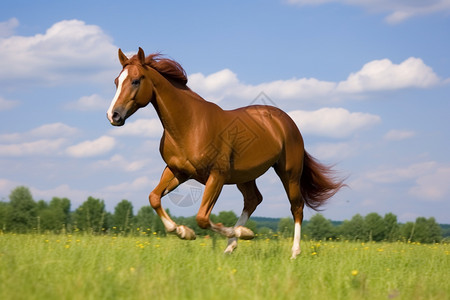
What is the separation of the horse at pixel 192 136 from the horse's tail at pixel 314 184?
1400 millimetres

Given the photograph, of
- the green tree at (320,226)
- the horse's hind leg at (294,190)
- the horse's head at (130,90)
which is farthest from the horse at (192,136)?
the green tree at (320,226)

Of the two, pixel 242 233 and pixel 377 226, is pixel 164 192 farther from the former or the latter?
pixel 377 226

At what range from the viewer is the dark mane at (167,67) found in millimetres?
6422

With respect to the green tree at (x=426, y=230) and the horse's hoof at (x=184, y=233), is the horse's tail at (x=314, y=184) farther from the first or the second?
the green tree at (x=426, y=230)

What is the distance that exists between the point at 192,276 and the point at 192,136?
2.03 m

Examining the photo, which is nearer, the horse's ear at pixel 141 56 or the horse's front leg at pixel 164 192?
the horse's ear at pixel 141 56

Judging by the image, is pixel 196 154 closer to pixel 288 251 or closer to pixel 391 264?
pixel 288 251

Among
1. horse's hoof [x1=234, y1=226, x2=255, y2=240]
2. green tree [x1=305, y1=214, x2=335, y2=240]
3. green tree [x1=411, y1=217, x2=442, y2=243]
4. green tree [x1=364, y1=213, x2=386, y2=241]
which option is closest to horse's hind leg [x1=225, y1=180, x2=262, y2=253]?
horse's hoof [x1=234, y1=226, x2=255, y2=240]

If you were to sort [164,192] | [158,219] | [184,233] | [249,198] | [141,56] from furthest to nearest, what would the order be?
1. [158,219]
2. [249,198]
3. [164,192]
4. [184,233]
5. [141,56]

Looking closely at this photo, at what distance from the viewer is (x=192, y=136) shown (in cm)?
636

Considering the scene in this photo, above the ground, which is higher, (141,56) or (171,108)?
(141,56)

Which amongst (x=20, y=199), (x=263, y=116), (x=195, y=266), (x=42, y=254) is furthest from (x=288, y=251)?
(x=20, y=199)

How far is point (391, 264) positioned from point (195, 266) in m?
3.44

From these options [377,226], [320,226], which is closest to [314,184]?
[377,226]
